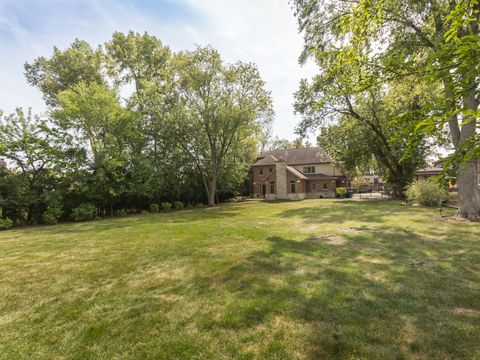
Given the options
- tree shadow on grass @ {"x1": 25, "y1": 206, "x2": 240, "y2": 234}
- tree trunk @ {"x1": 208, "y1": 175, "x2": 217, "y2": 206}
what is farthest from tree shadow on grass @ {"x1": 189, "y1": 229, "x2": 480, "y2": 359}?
tree trunk @ {"x1": 208, "y1": 175, "x2": 217, "y2": 206}

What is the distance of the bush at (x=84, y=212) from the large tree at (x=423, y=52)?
19.9 metres

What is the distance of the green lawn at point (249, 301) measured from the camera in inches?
130

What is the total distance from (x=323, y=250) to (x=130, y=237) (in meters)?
8.54

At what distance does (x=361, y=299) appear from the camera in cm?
448

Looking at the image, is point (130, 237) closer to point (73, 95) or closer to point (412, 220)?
point (412, 220)

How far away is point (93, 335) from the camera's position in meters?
3.70

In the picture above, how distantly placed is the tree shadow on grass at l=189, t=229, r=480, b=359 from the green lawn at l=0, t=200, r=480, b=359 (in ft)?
0.08

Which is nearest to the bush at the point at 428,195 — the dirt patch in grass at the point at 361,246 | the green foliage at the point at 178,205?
the dirt patch in grass at the point at 361,246

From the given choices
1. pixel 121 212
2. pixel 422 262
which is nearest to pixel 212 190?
pixel 121 212

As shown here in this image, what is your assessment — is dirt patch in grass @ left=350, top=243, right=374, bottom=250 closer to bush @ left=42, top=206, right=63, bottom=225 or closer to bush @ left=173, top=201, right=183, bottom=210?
bush @ left=42, top=206, right=63, bottom=225

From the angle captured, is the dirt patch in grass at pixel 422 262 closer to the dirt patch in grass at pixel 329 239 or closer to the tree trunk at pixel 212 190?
the dirt patch in grass at pixel 329 239

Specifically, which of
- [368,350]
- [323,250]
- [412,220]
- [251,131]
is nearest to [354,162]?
[251,131]

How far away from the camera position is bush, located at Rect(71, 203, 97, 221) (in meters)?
19.2

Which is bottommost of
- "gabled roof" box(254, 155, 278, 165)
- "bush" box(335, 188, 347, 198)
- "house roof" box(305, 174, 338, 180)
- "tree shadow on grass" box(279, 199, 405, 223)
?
"tree shadow on grass" box(279, 199, 405, 223)
